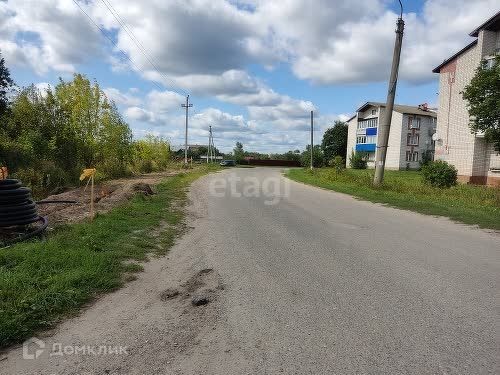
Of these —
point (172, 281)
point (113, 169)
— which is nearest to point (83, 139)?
point (113, 169)

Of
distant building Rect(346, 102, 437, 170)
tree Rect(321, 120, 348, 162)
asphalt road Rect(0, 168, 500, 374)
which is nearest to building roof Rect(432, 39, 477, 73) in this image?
distant building Rect(346, 102, 437, 170)

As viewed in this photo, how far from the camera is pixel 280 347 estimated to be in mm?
3789

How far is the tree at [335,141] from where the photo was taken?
77875 millimetres

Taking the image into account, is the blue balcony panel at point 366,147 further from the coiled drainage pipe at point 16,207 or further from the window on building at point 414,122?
the coiled drainage pipe at point 16,207

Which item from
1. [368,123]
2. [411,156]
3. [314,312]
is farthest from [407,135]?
[314,312]

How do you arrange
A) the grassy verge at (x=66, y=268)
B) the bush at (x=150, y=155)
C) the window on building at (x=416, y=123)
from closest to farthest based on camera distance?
the grassy verge at (x=66, y=268)
the bush at (x=150, y=155)
the window on building at (x=416, y=123)

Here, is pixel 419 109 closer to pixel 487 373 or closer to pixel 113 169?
pixel 113 169

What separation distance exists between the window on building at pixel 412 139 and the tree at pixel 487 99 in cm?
4207

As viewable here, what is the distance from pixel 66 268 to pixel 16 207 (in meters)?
3.04

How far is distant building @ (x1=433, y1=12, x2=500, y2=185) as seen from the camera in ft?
106

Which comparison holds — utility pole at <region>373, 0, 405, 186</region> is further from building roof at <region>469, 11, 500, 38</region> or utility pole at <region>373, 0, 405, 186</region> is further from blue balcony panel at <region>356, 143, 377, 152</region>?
blue balcony panel at <region>356, 143, 377, 152</region>

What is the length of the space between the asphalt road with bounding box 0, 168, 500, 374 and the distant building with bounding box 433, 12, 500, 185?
27.1 meters

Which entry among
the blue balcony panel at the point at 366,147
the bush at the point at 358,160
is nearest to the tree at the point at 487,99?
the bush at the point at 358,160

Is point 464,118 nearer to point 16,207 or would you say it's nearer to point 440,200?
point 440,200
